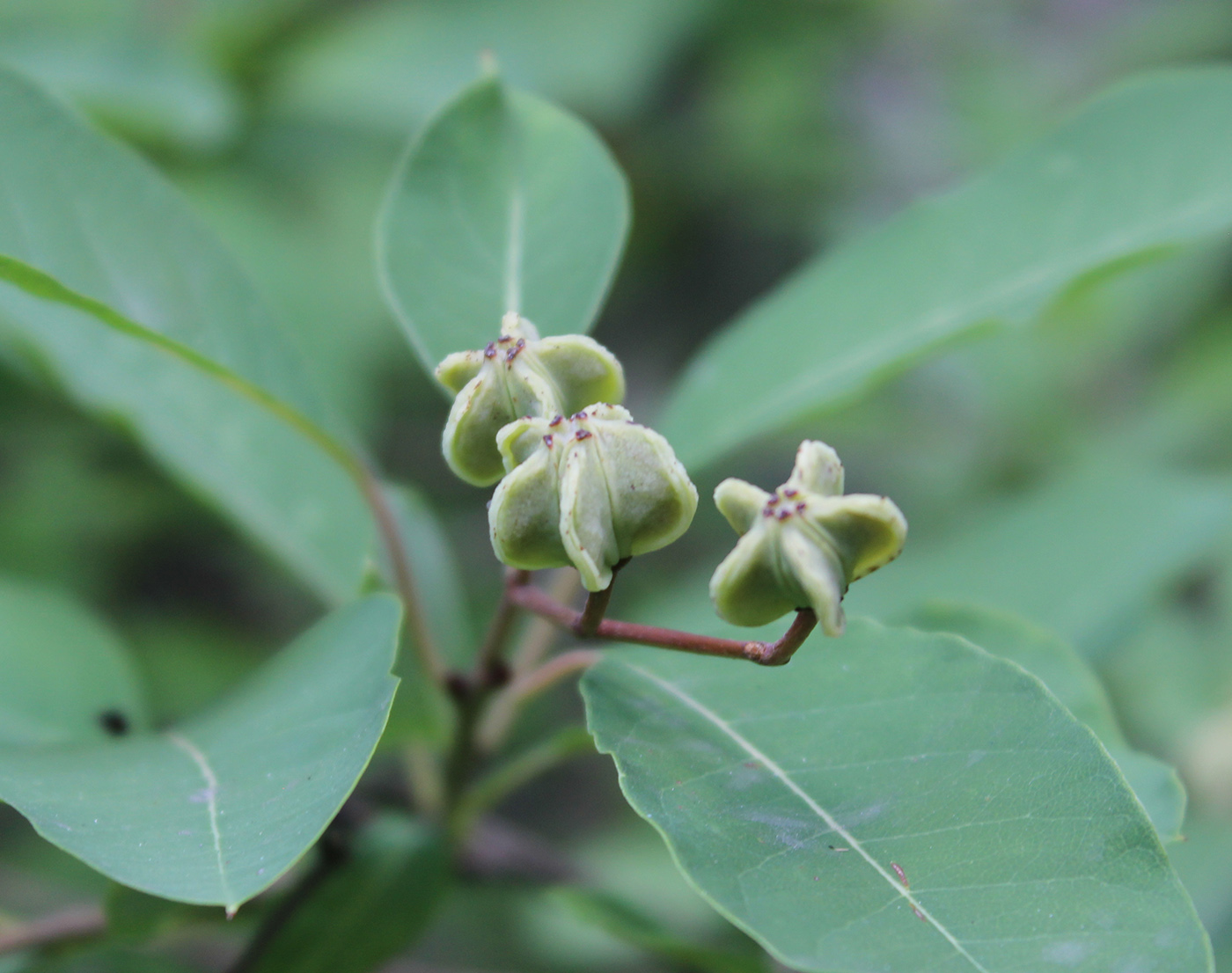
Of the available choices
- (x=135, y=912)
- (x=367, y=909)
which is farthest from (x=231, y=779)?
(x=367, y=909)

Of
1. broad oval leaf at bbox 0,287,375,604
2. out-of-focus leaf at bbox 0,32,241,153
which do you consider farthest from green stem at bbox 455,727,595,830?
out-of-focus leaf at bbox 0,32,241,153

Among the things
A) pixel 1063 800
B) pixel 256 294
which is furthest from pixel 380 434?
pixel 1063 800

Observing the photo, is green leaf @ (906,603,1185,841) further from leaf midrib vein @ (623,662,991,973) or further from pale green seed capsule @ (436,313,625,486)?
pale green seed capsule @ (436,313,625,486)

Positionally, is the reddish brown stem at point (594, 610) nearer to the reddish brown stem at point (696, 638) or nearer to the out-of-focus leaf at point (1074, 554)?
the reddish brown stem at point (696, 638)

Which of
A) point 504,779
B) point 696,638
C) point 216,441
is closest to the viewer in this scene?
point 696,638

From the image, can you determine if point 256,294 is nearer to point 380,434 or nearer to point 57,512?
point 57,512

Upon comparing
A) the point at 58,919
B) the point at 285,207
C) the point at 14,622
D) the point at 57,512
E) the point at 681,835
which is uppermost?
the point at 681,835

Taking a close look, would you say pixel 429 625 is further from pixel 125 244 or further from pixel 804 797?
pixel 804 797
